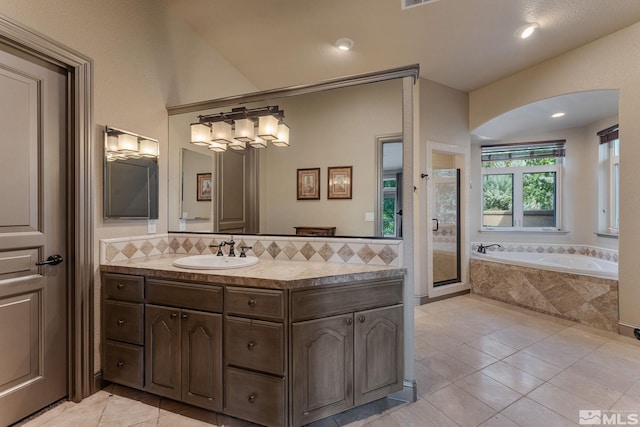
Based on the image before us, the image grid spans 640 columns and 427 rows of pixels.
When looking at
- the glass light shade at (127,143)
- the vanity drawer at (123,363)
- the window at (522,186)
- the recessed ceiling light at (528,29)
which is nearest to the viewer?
the vanity drawer at (123,363)

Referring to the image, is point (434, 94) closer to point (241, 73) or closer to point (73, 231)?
point (241, 73)

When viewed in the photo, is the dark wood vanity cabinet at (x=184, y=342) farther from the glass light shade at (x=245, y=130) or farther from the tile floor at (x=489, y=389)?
the glass light shade at (x=245, y=130)

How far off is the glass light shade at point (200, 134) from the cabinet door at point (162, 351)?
1.38 meters

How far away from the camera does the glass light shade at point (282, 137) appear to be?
2268mm

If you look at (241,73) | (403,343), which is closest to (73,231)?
(403,343)

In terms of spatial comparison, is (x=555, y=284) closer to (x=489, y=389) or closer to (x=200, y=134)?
(x=489, y=389)

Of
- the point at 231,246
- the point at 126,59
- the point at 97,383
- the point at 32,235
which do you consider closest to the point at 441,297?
the point at 231,246

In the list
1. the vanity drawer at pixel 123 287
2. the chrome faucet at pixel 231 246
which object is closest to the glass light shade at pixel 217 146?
the chrome faucet at pixel 231 246

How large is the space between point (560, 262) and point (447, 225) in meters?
1.79

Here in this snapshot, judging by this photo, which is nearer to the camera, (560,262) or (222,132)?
(222,132)

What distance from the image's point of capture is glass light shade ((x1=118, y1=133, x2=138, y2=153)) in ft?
6.93

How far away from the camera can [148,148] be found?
2324 mm

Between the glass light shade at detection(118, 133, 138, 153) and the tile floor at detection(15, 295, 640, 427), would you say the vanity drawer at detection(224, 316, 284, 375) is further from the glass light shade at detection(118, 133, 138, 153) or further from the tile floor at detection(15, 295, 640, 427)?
the glass light shade at detection(118, 133, 138, 153)

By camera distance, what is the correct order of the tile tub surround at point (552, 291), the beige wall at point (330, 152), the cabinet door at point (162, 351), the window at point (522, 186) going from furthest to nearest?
the window at point (522, 186) → the tile tub surround at point (552, 291) → the beige wall at point (330, 152) → the cabinet door at point (162, 351)
